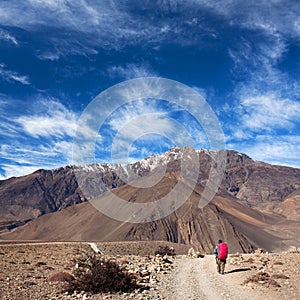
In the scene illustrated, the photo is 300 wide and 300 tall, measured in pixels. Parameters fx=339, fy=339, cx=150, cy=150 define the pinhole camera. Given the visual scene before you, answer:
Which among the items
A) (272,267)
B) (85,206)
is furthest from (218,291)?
(85,206)

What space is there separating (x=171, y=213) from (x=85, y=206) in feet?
178

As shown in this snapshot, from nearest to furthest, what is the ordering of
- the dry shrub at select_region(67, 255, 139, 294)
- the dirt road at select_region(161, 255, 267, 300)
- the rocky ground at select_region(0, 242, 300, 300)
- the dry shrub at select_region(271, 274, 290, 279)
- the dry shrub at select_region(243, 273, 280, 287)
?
1. the dirt road at select_region(161, 255, 267, 300)
2. the rocky ground at select_region(0, 242, 300, 300)
3. the dry shrub at select_region(67, 255, 139, 294)
4. the dry shrub at select_region(243, 273, 280, 287)
5. the dry shrub at select_region(271, 274, 290, 279)

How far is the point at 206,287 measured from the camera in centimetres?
1491

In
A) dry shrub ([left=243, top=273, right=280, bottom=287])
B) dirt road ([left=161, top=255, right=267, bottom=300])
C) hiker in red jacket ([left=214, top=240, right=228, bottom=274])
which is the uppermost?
hiker in red jacket ([left=214, top=240, right=228, bottom=274])

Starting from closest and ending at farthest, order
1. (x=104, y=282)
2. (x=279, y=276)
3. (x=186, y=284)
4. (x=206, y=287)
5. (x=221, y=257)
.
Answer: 1. (x=104, y=282)
2. (x=206, y=287)
3. (x=186, y=284)
4. (x=279, y=276)
5. (x=221, y=257)

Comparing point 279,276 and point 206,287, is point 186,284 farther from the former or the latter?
point 279,276

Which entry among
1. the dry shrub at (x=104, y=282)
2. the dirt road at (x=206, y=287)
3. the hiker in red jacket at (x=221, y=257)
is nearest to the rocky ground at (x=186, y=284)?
the dirt road at (x=206, y=287)

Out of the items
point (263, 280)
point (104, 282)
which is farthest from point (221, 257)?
point (104, 282)

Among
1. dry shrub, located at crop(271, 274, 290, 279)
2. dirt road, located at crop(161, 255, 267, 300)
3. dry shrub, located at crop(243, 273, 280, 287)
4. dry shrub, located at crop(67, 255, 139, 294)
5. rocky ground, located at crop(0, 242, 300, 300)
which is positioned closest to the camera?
dirt road, located at crop(161, 255, 267, 300)

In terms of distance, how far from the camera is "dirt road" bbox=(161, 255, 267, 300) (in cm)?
1309

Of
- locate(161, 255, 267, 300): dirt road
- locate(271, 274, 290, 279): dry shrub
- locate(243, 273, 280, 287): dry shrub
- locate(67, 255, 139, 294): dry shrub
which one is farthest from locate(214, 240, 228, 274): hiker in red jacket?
locate(67, 255, 139, 294): dry shrub

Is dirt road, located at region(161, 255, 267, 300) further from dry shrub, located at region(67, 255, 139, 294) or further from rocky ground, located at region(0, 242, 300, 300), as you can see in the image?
dry shrub, located at region(67, 255, 139, 294)

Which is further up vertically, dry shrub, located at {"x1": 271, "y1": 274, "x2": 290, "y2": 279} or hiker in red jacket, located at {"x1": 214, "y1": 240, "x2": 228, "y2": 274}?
hiker in red jacket, located at {"x1": 214, "y1": 240, "x2": 228, "y2": 274}

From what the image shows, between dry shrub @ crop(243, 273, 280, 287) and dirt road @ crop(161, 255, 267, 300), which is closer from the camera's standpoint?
dirt road @ crop(161, 255, 267, 300)
